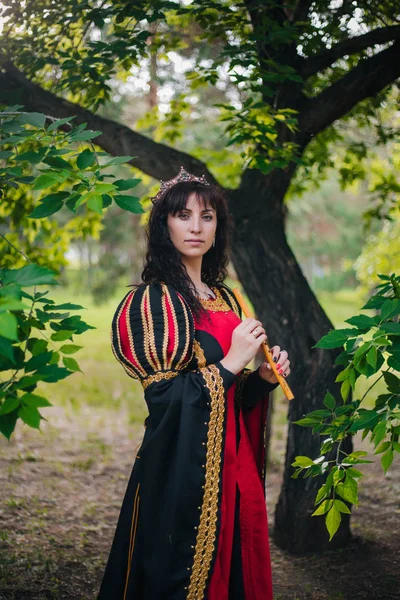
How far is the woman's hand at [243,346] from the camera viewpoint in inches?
82.4

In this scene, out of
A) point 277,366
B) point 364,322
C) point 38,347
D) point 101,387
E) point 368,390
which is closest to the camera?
point 38,347

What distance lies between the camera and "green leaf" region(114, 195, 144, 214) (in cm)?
178

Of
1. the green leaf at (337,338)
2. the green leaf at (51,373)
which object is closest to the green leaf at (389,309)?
the green leaf at (337,338)

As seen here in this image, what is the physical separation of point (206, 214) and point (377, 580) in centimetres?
229

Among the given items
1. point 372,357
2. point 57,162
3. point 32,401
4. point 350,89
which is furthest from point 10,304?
→ point 350,89

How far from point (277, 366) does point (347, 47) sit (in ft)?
7.59

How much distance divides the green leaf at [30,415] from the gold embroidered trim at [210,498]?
2.42 feet

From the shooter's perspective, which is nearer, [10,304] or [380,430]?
[10,304]

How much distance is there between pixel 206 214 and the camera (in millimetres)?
2410

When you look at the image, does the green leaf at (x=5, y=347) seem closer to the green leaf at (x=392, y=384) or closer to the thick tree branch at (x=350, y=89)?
the green leaf at (x=392, y=384)

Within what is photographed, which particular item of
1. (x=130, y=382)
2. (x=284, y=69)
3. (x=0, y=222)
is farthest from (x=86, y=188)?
(x=130, y=382)

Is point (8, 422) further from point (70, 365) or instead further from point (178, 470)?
point (178, 470)

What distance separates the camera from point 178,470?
2.05 metres

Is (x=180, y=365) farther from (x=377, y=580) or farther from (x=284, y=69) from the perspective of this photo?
(x=377, y=580)
